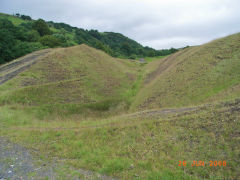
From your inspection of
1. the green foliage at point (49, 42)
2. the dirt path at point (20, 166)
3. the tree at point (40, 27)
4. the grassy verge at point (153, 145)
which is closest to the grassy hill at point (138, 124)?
the grassy verge at point (153, 145)

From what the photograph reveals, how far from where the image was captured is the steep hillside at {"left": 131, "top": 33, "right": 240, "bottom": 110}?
15.4m

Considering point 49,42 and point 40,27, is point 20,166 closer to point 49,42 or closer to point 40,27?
point 49,42

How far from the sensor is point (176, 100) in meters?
16.6

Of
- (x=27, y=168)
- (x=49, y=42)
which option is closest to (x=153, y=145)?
(x=27, y=168)

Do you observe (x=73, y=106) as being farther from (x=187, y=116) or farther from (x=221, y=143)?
(x=221, y=143)

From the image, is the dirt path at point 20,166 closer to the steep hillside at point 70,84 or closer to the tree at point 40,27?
the steep hillside at point 70,84

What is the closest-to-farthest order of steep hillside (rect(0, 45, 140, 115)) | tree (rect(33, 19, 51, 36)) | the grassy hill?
the grassy hill, steep hillside (rect(0, 45, 140, 115)), tree (rect(33, 19, 51, 36))

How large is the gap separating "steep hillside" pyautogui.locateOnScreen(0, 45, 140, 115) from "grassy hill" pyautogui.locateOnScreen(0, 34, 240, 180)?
0.42 feet

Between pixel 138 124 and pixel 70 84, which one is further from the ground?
pixel 70 84

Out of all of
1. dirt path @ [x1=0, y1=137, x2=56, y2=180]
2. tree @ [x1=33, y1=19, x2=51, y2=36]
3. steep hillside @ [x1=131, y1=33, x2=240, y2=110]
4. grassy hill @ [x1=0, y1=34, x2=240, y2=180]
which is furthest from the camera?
tree @ [x1=33, y1=19, x2=51, y2=36]

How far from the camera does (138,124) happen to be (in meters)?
9.73

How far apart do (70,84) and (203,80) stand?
1824 cm

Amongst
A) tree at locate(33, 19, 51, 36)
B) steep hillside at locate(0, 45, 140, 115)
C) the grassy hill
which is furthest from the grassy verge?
tree at locate(33, 19, 51, 36)
